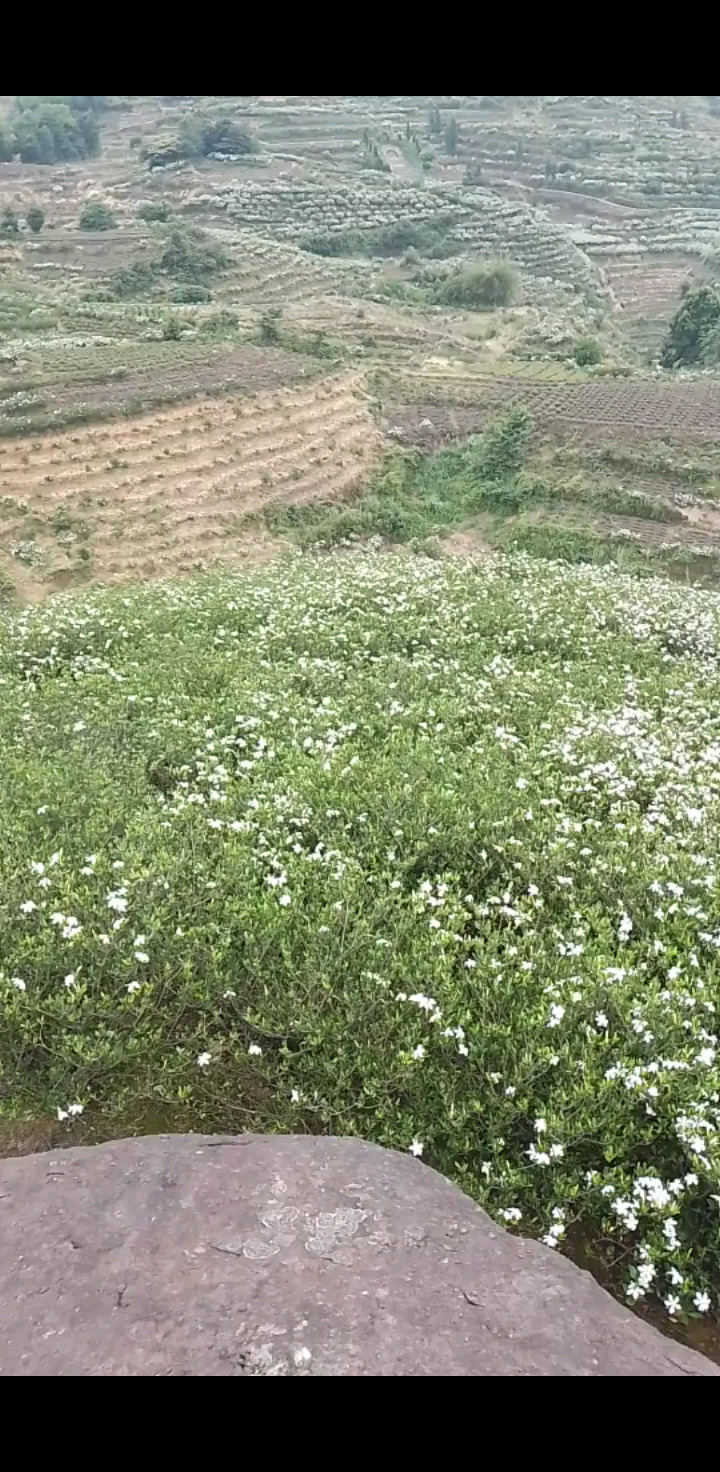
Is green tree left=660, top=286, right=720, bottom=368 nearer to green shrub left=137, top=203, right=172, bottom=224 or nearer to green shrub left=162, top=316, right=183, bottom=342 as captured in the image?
green shrub left=162, top=316, right=183, bottom=342

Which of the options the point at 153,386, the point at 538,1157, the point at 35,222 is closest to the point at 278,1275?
Answer: the point at 538,1157

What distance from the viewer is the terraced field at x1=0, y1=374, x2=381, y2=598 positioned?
18.7 metres

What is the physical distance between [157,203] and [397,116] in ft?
196

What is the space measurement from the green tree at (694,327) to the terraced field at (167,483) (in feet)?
71.7

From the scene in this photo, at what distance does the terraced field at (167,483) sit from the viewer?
18.7 metres

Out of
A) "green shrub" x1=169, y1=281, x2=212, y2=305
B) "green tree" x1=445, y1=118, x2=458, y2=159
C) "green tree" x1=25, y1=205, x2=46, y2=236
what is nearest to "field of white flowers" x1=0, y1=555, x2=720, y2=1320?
"green shrub" x1=169, y1=281, x2=212, y2=305

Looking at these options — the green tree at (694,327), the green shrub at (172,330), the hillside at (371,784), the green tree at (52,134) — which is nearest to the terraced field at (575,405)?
the hillside at (371,784)

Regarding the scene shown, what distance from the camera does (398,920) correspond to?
18.5 feet

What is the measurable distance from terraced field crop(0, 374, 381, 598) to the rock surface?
15.2 meters

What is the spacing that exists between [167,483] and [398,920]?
17858 mm

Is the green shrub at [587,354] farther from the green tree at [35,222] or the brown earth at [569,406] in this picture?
the green tree at [35,222]

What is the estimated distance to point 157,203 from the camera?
68312mm

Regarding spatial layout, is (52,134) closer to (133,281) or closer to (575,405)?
(133,281)

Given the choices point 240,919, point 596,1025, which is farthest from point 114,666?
point 596,1025
